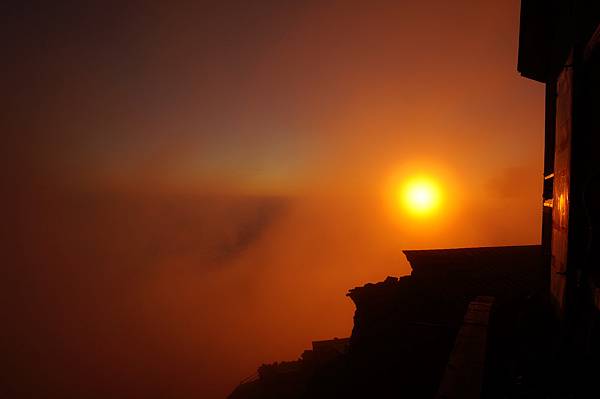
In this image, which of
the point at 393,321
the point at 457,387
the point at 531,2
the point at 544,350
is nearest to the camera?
the point at 457,387

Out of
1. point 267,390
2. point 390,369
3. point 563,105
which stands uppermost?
point 563,105

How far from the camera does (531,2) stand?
23.7 feet

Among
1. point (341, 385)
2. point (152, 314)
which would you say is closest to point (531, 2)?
point (341, 385)

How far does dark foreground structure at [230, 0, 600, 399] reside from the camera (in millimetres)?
3760

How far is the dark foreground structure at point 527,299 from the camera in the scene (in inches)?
148

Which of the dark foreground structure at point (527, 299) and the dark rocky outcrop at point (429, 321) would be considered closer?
the dark foreground structure at point (527, 299)

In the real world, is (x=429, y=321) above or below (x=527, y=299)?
below

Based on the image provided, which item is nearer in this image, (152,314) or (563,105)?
(563,105)

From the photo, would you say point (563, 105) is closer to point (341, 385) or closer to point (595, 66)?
point (595, 66)

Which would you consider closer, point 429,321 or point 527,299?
point 527,299

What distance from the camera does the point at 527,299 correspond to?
22.9 feet

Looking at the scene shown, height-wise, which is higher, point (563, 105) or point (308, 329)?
point (563, 105)

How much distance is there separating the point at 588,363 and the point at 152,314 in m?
176

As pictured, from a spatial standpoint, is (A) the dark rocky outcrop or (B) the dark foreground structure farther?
(A) the dark rocky outcrop
